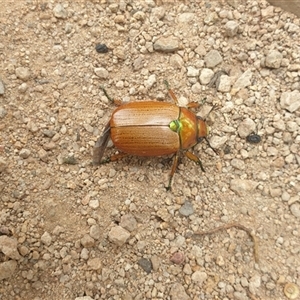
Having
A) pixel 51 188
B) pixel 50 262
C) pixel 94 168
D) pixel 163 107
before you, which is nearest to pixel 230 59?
pixel 163 107

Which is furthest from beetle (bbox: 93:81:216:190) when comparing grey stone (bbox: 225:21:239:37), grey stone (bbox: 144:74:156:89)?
grey stone (bbox: 225:21:239:37)

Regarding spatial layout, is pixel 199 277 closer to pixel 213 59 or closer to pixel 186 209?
pixel 186 209

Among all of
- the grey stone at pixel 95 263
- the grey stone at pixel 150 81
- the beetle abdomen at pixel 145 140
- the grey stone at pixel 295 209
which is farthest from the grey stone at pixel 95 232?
the grey stone at pixel 295 209

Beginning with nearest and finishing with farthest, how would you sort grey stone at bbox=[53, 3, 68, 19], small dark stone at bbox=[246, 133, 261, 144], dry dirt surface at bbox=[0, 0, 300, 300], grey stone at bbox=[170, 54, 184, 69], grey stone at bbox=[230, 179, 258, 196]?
dry dirt surface at bbox=[0, 0, 300, 300]
grey stone at bbox=[230, 179, 258, 196]
small dark stone at bbox=[246, 133, 261, 144]
grey stone at bbox=[170, 54, 184, 69]
grey stone at bbox=[53, 3, 68, 19]

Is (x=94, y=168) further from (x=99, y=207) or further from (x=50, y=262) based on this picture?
(x=50, y=262)

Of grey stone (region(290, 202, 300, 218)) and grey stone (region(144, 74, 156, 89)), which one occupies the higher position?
grey stone (region(144, 74, 156, 89))

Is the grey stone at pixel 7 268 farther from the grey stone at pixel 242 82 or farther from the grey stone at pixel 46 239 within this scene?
the grey stone at pixel 242 82

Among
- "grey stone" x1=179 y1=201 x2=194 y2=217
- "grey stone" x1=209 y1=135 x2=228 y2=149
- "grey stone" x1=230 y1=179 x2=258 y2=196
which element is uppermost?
"grey stone" x1=209 y1=135 x2=228 y2=149

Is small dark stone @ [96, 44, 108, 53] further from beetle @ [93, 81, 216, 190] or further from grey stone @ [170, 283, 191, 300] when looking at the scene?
grey stone @ [170, 283, 191, 300]
